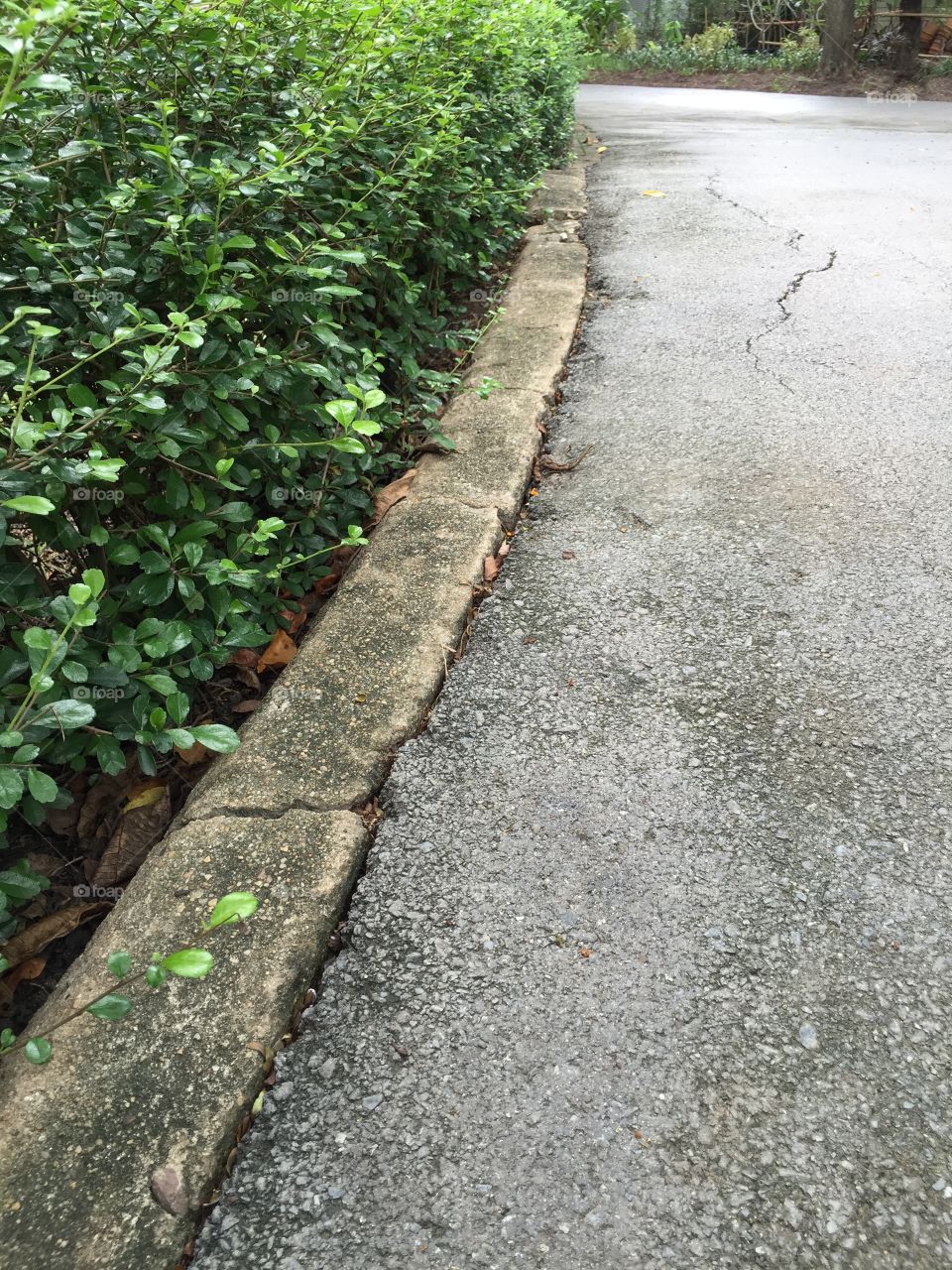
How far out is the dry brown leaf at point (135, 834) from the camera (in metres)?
1.74

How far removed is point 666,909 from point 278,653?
1.10 m

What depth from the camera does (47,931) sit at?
5.38 feet

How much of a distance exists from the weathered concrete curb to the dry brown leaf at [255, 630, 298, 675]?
0.13 m

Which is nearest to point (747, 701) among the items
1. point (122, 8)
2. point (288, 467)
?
point (288, 467)

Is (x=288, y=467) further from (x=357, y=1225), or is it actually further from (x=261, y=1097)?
(x=357, y=1225)

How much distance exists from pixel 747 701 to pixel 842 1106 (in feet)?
2.88

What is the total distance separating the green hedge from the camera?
5.01 feet

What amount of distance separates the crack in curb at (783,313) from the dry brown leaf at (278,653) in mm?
2148

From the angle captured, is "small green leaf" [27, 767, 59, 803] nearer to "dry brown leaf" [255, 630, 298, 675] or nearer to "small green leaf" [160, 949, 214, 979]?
"small green leaf" [160, 949, 214, 979]

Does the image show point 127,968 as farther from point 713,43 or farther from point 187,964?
point 713,43

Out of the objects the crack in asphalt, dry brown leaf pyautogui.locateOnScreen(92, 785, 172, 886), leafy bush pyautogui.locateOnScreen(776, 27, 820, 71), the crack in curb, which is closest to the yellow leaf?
dry brown leaf pyautogui.locateOnScreen(92, 785, 172, 886)

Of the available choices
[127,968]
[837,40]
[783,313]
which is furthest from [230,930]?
[837,40]

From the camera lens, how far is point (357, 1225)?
3.87ft

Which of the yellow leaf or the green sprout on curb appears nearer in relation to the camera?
the green sprout on curb
